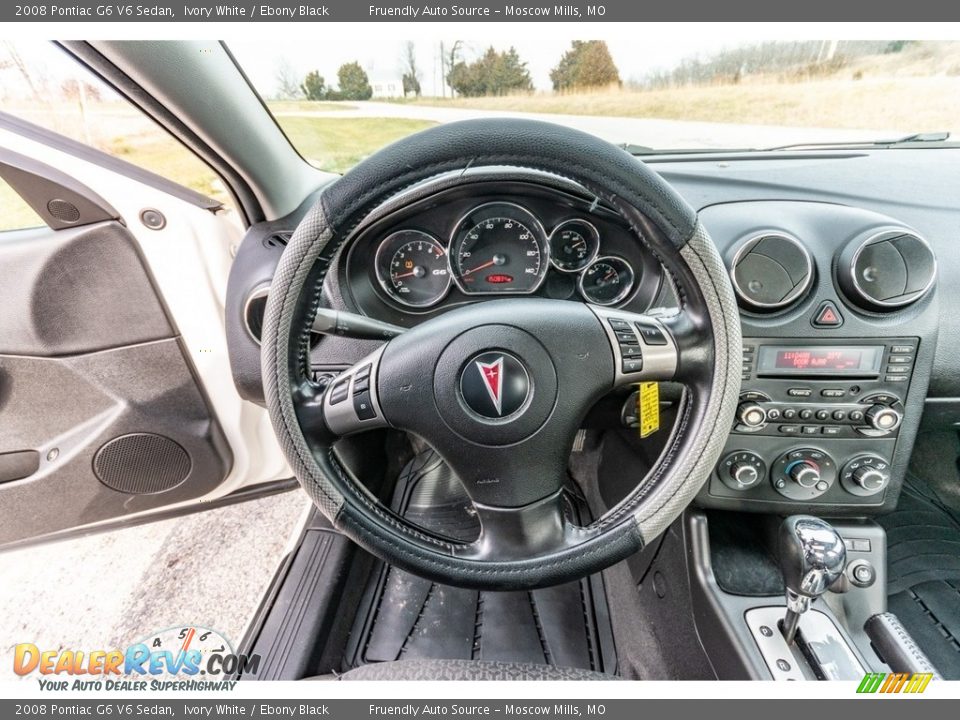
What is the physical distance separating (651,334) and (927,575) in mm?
1256

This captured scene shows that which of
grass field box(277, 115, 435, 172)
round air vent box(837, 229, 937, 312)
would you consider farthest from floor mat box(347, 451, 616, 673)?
grass field box(277, 115, 435, 172)

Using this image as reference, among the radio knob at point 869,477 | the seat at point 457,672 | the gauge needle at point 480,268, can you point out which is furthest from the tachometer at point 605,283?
the seat at point 457,672

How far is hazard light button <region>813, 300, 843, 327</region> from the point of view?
3.77ft

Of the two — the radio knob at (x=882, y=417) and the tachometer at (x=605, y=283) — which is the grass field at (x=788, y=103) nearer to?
the tachometer at (x=605, y=283)

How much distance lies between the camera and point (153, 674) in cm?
114

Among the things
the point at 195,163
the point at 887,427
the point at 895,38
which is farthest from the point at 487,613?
the point at 895,38

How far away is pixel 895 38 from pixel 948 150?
522mm

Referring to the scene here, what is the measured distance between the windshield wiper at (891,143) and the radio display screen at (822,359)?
2.44ft

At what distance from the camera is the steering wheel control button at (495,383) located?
897mm

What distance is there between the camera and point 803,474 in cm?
123

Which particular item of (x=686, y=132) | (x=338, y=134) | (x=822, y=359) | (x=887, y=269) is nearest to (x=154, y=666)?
(x=338, y=134)

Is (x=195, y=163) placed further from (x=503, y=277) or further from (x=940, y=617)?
(x=940, y=617)

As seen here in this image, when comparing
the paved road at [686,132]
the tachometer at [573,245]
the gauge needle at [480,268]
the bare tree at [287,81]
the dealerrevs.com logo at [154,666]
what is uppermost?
the bare tree at [287,81]

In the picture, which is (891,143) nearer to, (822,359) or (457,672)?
(822,359)
